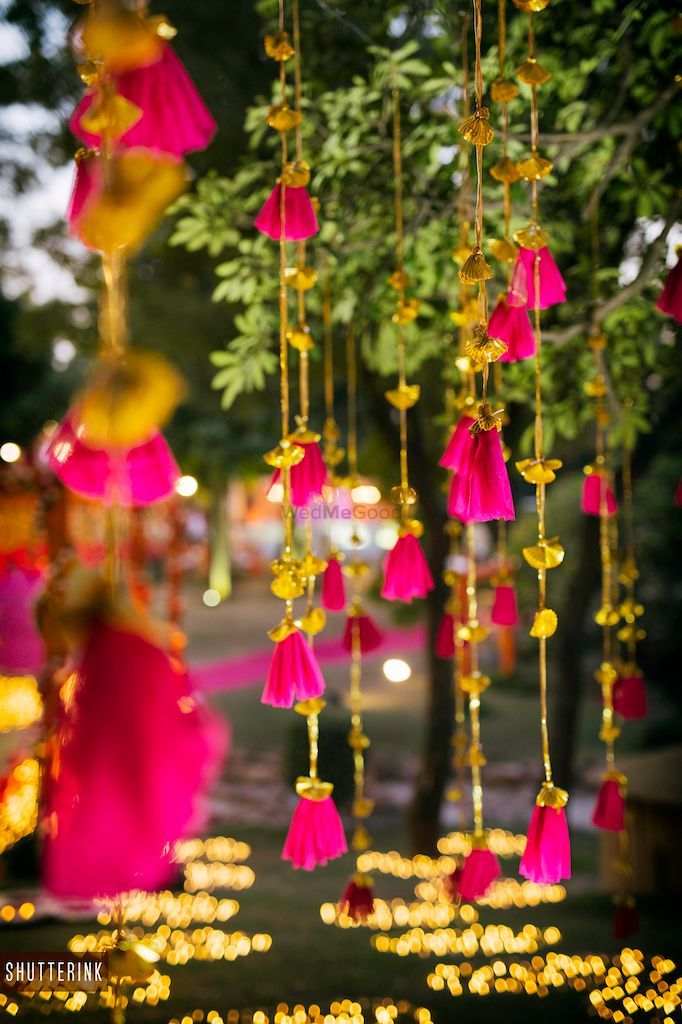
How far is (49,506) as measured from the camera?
3.96m

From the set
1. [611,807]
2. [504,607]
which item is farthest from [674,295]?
[611,807]

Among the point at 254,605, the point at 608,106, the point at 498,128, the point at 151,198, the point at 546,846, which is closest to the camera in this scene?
the point at 151,198

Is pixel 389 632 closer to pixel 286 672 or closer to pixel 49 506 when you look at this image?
pixel 49 506

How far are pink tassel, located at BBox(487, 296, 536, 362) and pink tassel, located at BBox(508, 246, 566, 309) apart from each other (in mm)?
15

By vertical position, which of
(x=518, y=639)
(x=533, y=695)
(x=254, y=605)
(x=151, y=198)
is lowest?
(x=151, y=198)

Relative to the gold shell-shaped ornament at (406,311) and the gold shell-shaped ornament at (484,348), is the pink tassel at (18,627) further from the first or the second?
the gold shell-shaped ornament at (484,348)

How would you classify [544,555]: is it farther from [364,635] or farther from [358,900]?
[358,900]

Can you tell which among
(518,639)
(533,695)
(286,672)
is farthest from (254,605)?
(286,672)

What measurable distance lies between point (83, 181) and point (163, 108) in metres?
0.14

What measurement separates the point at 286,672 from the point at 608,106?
5.61 feet

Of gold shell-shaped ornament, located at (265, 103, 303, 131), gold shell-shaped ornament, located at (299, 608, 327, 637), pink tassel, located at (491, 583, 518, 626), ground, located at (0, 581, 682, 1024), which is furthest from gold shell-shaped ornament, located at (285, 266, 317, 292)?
ground, located at (0, 581, 682, 1024)

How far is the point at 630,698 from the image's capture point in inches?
75.4

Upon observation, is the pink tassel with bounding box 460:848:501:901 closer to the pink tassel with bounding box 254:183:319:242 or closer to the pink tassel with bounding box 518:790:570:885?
the pink tassel with bounding box 518:790:570:885

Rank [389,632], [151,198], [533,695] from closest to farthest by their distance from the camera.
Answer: [151,198]
[533,695]
[389,632]
